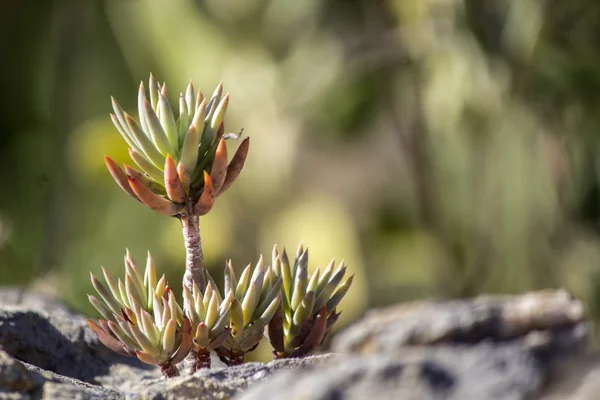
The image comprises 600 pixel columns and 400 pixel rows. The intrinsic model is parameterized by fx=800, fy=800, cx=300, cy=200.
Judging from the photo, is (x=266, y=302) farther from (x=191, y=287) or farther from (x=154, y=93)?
(x=154, y=93)

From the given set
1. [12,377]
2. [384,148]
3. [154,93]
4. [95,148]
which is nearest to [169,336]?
[12,377]

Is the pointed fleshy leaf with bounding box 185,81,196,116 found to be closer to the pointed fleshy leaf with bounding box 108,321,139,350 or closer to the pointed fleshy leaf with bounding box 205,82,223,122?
the pointed fleshy leaf with bounding box 205,82,223,122

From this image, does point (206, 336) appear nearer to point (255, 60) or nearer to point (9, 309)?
point (9, 309)

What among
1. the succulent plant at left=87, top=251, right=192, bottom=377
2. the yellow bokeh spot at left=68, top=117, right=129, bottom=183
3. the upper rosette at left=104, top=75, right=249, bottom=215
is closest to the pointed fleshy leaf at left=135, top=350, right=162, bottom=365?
the succulent plant at left=87, top=251, right=192, bottom=377

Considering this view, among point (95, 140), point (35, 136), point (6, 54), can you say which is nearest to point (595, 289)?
point (95, 140)

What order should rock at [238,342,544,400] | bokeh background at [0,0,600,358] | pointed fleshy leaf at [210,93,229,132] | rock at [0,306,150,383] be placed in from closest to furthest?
rock at [238,342,544,400] < pointed fleshy leaf at [210,93,229,132] < rock at [0,306,150,383] < bokeh background at [0,0,600,358]

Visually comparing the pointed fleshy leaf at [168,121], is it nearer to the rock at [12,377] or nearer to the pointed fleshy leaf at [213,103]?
the pointed fleshy leaf at [213,103]

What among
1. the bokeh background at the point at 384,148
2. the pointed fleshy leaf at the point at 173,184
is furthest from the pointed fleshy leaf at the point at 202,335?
the bokeh background at the point at 384,148
